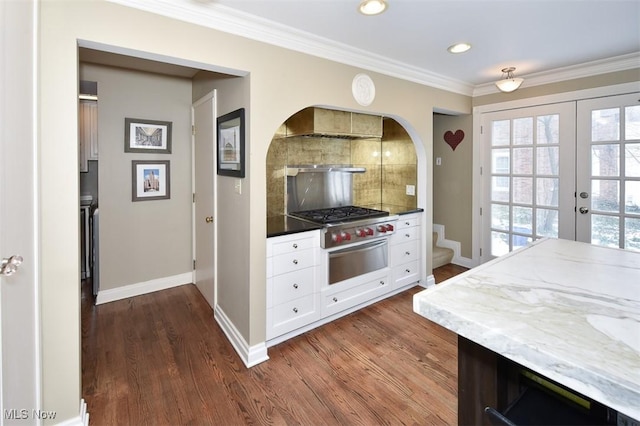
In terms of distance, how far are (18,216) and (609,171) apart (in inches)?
177

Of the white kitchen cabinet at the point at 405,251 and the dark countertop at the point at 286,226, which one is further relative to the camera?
the white kitchen cabinet at the point at 405,251

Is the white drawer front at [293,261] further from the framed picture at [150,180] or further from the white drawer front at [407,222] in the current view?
the framed picture at [150,180]

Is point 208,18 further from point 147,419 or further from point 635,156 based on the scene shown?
point 635,156

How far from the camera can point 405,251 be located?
11.8 feet

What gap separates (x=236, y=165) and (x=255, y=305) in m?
1.07

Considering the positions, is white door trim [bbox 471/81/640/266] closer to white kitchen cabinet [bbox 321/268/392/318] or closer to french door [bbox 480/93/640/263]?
french door [bbox 480/93/640/263]

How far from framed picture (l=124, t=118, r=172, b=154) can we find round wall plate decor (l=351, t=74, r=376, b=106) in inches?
83.3

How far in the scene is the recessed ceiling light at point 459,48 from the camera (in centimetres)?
266

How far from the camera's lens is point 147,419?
184 cm

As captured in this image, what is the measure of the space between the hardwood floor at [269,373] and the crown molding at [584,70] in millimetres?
2915

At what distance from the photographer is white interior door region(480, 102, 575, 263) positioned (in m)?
3.50

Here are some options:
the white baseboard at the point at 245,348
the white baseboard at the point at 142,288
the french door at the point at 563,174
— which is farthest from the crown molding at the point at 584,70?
the white baseboard at the point at 142,288

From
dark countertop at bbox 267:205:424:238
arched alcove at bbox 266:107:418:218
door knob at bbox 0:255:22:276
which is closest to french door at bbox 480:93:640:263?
arched alcove at bbox 266:107:418:218

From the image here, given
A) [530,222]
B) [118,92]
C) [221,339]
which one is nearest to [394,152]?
[530,222]
